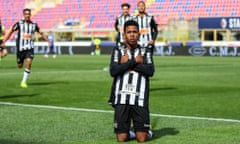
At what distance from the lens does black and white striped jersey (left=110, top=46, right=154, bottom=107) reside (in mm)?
6992

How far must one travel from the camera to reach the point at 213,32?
4966cm

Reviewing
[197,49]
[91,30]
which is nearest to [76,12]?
[91,30]

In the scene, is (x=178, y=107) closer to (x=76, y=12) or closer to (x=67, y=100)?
(x=67, y=100)

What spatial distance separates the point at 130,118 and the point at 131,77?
1.67 ft

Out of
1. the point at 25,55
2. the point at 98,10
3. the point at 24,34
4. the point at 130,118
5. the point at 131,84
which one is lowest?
the point at 130,118

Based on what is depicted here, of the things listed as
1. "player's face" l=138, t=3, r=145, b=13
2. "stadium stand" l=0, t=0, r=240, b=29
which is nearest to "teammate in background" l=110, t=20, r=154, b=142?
"player's face" l=138, t=3, r=145, b=13

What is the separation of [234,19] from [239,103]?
35511 millimetres

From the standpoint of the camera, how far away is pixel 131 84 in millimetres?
7078

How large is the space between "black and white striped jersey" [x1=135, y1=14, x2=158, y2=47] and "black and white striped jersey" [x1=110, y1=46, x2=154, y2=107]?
512 cm

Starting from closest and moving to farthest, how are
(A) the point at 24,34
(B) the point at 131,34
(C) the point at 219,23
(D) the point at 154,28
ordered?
(B) the point at 131,34 < (D) the point at 154,28 < (A) the point at 24,34 < (C) the point at 219,23

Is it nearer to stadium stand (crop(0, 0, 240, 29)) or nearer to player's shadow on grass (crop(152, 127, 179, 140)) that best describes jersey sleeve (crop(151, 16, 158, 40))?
player's shadow on grass (crop(152, 127, 179, 140))

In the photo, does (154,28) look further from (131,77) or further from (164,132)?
(131,77)

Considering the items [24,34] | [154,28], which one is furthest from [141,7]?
[24,34]

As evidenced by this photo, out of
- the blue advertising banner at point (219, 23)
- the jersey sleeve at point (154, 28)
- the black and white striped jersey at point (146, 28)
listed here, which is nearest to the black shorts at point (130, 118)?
the black and white striped jersey at point (146, 28)
